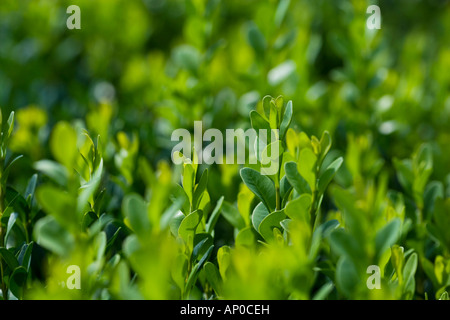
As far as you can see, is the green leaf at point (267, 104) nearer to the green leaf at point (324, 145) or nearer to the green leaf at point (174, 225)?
the green leaf at point (324, 145)

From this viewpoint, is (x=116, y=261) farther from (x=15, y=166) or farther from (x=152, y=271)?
(x=15, y=166)

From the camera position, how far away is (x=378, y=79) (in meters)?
1.80

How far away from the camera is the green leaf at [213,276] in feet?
3.39

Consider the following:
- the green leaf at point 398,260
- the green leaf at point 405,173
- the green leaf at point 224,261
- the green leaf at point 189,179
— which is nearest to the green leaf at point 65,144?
the green leaf at point 189,179

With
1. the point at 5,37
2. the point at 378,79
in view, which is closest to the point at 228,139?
the point at 378,79

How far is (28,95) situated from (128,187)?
3.48ft

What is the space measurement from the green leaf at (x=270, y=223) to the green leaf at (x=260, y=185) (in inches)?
2.3

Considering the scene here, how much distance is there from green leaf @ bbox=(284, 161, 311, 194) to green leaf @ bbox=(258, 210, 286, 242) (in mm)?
60

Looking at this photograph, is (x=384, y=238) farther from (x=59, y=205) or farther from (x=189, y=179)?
(x=59, y=205)

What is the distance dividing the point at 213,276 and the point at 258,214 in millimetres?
168

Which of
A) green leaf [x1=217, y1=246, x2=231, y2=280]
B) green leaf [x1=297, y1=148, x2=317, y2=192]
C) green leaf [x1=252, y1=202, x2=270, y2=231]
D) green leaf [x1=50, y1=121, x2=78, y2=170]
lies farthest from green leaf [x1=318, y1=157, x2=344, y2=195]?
green leaf [x1=50, y1=121, x2=78, y2=170]

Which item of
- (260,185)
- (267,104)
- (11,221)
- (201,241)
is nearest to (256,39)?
(267,104)

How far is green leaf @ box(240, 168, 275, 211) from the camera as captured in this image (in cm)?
110
